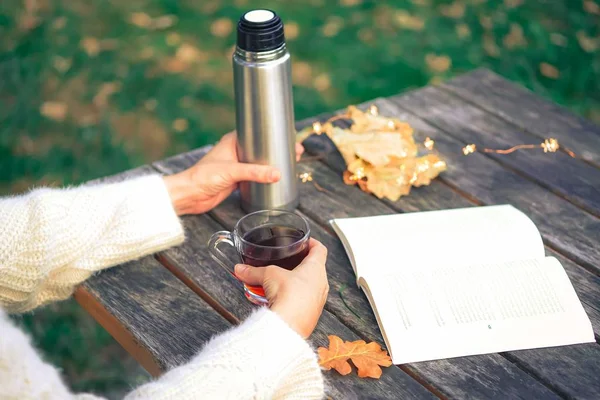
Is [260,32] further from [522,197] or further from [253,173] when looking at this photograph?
[522,197]

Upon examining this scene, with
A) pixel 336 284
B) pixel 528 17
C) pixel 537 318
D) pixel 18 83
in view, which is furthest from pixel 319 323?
pixel 528 17

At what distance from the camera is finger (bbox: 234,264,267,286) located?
124cm

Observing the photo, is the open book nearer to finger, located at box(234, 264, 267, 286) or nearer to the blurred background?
finger, located at box(234, 264, 267, 286)

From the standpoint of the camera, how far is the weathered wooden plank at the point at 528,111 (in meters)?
1.74

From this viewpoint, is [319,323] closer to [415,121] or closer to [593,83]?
[415,121]

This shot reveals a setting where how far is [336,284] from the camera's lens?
52.4 inches

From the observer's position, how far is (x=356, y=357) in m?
1.16

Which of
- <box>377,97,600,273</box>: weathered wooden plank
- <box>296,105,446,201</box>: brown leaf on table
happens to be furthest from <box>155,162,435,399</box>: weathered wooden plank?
<box>377,97,600,273</box>: weathered wooden plank

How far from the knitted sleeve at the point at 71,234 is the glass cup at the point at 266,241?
0.48 feet

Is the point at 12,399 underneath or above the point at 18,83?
above

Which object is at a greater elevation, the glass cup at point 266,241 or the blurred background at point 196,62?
the glass cup at point 266,241

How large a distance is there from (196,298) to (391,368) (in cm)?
36

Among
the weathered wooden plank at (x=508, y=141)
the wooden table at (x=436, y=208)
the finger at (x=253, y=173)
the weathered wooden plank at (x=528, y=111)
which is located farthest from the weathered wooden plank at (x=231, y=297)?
the weathered wooden plank at (x=528, y=111)

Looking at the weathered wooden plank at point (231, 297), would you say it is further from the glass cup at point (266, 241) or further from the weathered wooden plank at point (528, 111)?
the weathered wooden plank at point (528, 111)
